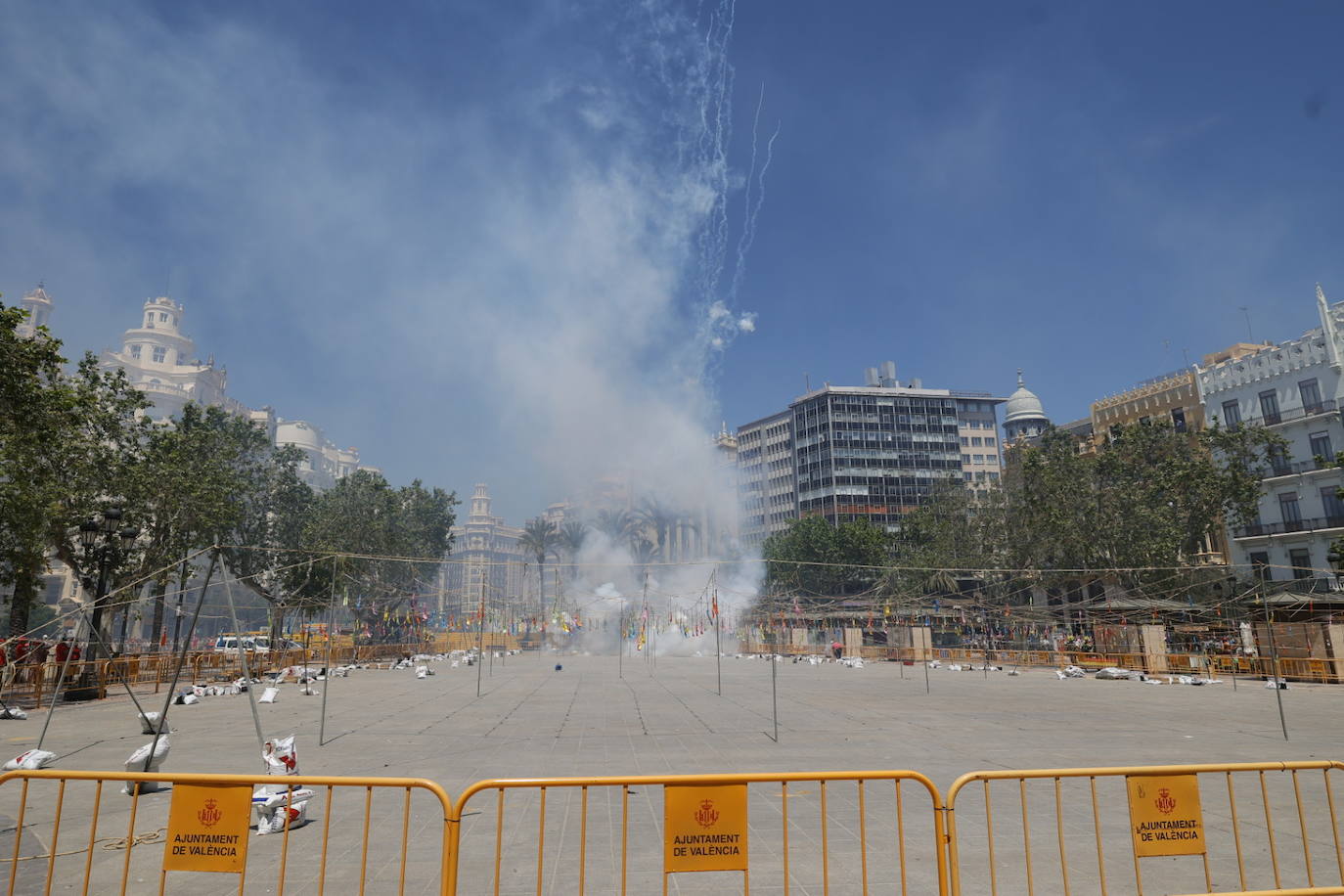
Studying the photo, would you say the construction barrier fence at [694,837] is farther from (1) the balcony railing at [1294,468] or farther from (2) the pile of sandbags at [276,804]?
(1) the balcony railing at [1294,468]

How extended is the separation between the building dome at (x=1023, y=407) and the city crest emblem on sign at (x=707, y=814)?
94651 mm

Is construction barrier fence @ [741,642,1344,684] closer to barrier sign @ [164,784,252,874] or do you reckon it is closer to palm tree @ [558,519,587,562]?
barrier sign @ [164,784,252,874]

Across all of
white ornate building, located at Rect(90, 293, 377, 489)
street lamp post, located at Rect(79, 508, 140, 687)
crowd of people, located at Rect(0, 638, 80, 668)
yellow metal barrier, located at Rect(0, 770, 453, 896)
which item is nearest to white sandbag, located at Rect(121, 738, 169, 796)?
yellow metal barrier, located at Rect(0, 770, 453, 896)

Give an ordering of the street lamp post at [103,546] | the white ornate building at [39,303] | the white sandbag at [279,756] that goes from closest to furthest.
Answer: the white sandbag at [279,756] < the street lamp post at [103,546] < the white ornate building at [39,303]

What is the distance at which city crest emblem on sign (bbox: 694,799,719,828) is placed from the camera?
14.5 ft

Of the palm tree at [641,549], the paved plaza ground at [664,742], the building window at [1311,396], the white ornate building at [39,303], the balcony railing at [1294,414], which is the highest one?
the white ornate building at [39,303]

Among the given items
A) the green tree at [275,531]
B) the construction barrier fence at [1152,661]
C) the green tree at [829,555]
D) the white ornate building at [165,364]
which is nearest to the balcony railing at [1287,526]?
the construction barrier fence at [1152,661]

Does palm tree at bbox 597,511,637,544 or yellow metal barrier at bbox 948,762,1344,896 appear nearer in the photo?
yellow metal barrier at bbox 948,762,1344,896

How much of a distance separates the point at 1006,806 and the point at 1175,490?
3961 centimetres

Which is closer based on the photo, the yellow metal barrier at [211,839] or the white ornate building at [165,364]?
the yellow metal barrier at [211,839]

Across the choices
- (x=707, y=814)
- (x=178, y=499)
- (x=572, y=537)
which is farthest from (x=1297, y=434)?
(x=572, y=537)

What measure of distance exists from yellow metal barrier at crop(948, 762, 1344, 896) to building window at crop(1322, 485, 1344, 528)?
3994 cm

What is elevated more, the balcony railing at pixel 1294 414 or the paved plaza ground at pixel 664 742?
the balcony railing at pixel 1294 414

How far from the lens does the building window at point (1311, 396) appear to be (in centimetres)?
3956
